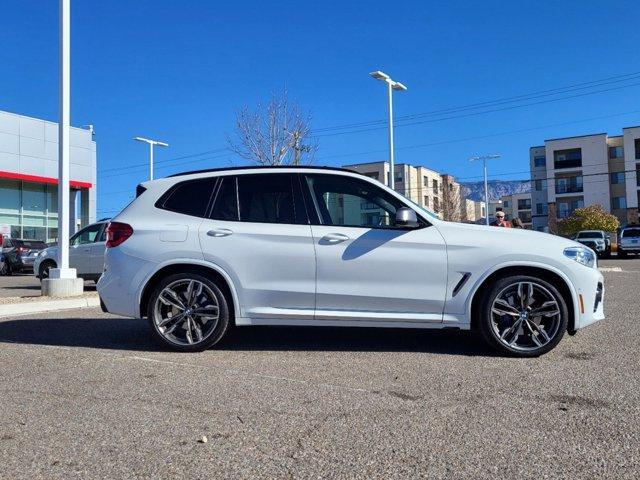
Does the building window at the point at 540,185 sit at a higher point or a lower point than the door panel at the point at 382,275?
higher

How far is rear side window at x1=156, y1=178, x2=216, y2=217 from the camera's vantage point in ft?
19.3

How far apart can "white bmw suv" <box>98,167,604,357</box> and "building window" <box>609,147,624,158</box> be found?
70.3 meters

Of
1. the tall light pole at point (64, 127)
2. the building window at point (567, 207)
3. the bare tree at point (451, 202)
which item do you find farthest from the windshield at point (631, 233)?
the building window at point (567, 207)

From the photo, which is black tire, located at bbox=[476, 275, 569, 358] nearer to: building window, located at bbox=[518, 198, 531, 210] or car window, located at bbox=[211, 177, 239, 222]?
car window, located at bbox=[211, 177, 239, 222]


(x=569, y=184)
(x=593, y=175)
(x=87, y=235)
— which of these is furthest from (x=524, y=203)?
(x=87, y=235)

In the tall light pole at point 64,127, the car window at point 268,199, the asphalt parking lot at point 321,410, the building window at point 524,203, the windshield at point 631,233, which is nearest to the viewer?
the asphalt parking lot at point 321,410

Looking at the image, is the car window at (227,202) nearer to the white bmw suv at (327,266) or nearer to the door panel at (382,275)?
the white bmw suv at (327,266)

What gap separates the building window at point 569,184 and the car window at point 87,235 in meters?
66.1

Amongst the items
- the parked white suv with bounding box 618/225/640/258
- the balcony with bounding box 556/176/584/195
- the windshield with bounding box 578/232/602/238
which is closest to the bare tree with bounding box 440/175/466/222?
the balcony with bounding box 556/176/584/195

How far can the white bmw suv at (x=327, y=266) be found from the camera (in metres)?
5.41

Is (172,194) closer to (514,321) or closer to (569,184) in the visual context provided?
(514,321)

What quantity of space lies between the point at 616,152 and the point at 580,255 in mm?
71099

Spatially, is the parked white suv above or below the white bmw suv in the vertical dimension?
above

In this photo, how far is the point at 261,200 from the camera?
5.87m
